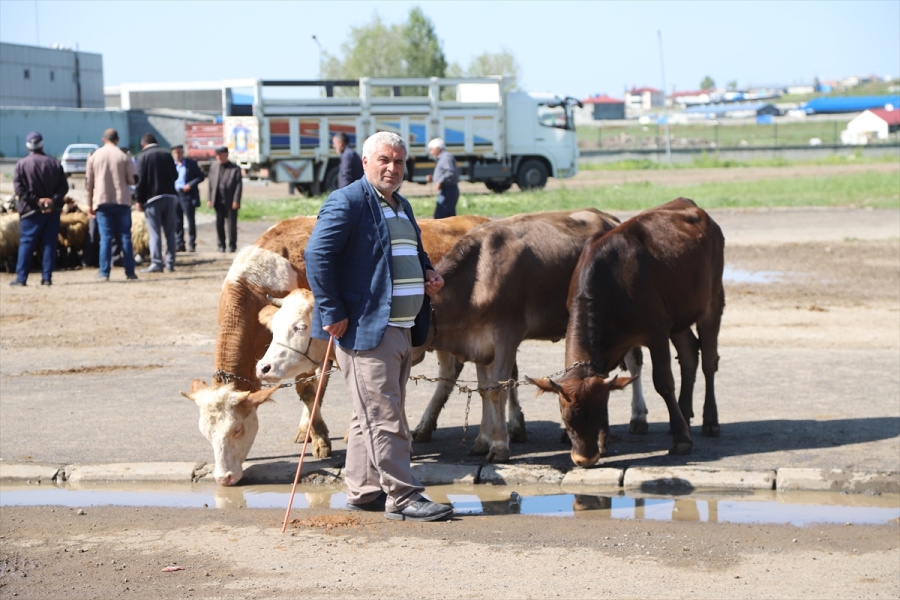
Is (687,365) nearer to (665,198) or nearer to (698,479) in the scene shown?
(698,479)

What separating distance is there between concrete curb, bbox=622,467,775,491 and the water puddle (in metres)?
0.09

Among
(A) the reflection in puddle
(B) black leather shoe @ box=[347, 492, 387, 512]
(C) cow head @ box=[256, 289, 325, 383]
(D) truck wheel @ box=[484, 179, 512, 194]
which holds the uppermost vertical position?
(D) truck wheel @ box=[484, 179, 512, 194]

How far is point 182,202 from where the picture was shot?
22812 mm

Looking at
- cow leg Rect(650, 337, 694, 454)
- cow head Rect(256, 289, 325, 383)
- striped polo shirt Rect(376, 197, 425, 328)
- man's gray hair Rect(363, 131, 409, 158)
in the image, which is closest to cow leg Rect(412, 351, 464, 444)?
cow head Rect(256, 289, 325, 383)

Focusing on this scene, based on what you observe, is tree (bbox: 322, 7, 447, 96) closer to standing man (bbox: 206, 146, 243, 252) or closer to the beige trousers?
standing man (bbox: 206, 146, 243, 252)

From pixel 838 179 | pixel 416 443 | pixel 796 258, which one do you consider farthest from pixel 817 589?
pixel 838 179

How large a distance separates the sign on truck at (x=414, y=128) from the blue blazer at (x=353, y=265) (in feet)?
95.4

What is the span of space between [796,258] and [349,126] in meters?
19.0

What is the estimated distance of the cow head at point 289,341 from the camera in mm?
7816

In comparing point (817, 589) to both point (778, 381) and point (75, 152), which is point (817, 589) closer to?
point (778, 381)

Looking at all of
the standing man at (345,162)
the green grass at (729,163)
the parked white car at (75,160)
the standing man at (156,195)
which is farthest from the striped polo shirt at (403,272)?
the green grass at (729,163)

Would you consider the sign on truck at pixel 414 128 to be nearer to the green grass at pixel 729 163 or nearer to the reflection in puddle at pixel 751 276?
the green grass at pixel 729 163

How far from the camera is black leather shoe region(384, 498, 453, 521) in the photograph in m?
6.69

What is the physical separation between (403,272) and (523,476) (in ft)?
6.85
